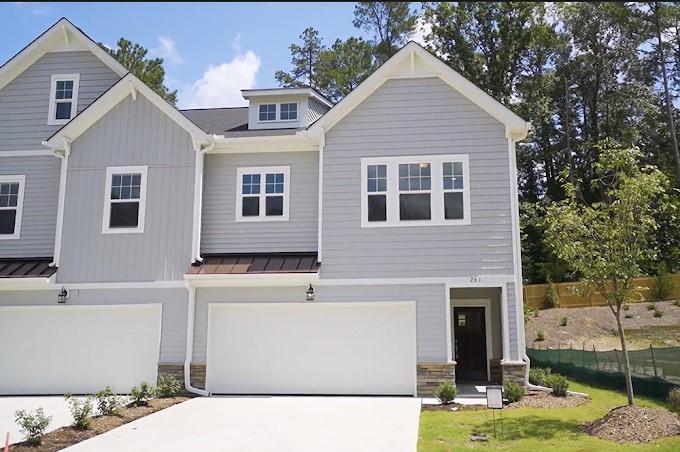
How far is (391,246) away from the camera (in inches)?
550

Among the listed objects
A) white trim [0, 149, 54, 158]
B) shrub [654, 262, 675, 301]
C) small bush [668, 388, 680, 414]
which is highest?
white trim [0, 149, 54, 158]

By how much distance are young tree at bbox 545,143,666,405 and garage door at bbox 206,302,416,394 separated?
4250 millimetres

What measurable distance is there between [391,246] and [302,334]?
3.02 m

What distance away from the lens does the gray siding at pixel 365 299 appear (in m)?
13.5

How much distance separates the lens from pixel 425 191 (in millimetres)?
14125

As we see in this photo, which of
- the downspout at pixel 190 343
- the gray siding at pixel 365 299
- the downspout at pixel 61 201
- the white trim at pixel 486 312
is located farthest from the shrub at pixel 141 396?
the white trim at pixel 486 312

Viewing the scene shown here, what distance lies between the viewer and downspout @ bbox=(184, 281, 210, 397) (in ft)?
45.7

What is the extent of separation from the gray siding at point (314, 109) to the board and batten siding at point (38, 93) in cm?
553

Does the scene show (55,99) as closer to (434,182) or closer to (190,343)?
(190,343)

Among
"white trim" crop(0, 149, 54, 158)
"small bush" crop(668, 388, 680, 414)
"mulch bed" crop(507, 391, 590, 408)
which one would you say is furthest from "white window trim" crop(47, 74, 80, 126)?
"small bush" crop(668, 388, 680, 414)

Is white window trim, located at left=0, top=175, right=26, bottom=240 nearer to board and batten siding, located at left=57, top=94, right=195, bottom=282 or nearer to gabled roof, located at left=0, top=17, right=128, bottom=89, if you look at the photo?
board and batten siding, located at left=57, top=94, right=195, bottom=282

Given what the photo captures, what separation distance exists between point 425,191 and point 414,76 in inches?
115

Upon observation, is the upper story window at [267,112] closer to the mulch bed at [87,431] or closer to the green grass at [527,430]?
the mulch bed at [87,431]

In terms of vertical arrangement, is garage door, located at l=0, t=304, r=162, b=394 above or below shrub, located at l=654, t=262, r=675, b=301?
below
